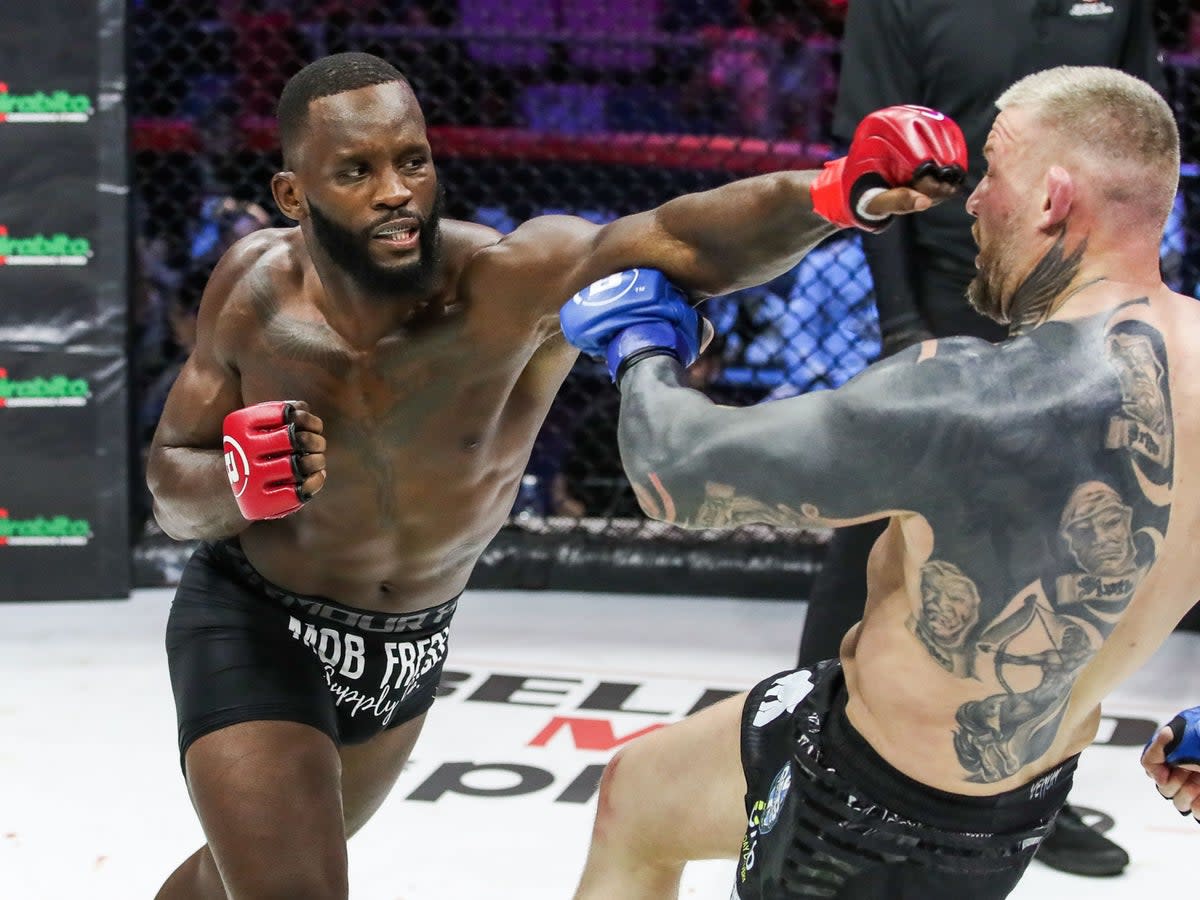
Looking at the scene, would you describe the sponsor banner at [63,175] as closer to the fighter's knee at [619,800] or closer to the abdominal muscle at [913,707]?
the fighter's knee at [619,800]

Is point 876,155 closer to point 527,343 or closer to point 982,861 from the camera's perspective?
point 527,343

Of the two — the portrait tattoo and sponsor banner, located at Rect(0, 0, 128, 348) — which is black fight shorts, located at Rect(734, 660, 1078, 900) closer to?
the portrait tattoo

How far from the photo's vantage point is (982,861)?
148cm

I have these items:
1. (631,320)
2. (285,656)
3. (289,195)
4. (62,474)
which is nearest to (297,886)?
(285,656)

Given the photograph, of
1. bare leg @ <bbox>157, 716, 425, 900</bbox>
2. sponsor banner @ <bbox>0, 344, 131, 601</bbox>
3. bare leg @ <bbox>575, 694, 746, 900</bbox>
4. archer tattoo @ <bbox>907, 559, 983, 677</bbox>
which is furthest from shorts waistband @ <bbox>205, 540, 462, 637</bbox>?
sponsor banner @ <bbox>0, 344, 131, 601</bbox>

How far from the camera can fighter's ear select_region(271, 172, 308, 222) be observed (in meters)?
1.82

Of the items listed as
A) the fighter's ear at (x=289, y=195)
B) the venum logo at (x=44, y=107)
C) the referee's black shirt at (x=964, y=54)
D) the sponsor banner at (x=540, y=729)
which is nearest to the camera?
the fighter's ear at (x=289, y=195)

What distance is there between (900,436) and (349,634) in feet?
2.65

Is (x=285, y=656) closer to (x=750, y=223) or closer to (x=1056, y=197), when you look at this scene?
(x=750, y=223)

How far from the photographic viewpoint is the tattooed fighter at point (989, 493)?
1.32 meters

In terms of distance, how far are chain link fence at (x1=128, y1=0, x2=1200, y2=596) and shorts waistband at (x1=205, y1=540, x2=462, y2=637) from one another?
6.57ft

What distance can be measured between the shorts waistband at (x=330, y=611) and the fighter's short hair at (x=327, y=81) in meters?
0.49

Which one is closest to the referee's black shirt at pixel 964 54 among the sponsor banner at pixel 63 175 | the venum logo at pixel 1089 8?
the venum logo at pixel 1089 8

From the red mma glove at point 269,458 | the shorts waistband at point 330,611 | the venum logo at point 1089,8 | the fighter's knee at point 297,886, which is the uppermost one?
the venum logo at point 1089,8
